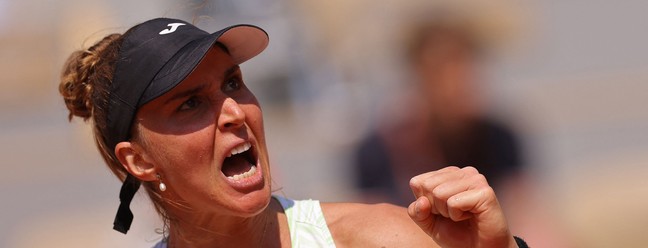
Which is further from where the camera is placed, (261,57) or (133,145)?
(261,57)

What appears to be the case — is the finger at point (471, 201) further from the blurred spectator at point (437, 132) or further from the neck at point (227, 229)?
the blurred spectator at point (437, 132)

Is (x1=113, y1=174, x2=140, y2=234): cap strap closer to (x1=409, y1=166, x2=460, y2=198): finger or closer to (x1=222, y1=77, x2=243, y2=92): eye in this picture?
(x1=222, y1=77, x2=243, y2=92): eye

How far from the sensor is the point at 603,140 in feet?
28.6

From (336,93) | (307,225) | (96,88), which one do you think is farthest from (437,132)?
(336,93)

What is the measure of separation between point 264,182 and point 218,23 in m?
6.62

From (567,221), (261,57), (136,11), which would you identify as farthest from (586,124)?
(136,11)

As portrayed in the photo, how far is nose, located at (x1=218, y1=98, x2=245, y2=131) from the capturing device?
251cm

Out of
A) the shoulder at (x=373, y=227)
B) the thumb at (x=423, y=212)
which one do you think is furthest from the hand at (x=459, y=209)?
the shoulder at (x=373, y=227)

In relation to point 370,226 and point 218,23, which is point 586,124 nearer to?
point 218,23

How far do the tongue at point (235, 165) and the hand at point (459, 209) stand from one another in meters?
0.62

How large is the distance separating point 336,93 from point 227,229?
5529 mm

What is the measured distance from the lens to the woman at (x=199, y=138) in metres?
2.54

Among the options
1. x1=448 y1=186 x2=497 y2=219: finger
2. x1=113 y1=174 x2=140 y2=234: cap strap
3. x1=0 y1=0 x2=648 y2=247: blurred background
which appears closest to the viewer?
x1=448 y1=186 x2=497 y2=219: finger

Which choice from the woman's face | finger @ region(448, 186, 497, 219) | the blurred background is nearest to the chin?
the woman's face
